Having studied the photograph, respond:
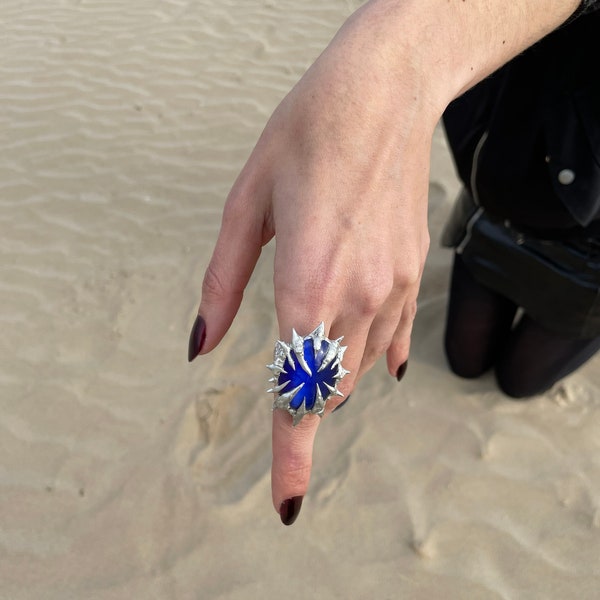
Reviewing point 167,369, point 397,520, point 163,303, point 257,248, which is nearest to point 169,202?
point 163,303

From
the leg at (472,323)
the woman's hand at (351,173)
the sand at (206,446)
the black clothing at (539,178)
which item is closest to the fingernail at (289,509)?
the woman's hand at (351,173)

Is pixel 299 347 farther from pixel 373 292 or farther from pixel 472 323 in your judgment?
pixel 472 323

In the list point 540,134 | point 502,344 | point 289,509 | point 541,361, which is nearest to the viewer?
point 289,509

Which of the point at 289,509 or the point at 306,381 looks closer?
the point at 306,381

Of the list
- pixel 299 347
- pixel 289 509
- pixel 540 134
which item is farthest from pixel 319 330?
pixel 540 134

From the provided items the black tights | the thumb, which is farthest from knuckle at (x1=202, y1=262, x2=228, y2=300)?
the black tights

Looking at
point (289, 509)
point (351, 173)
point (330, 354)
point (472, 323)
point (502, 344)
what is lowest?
point (502, 344)
